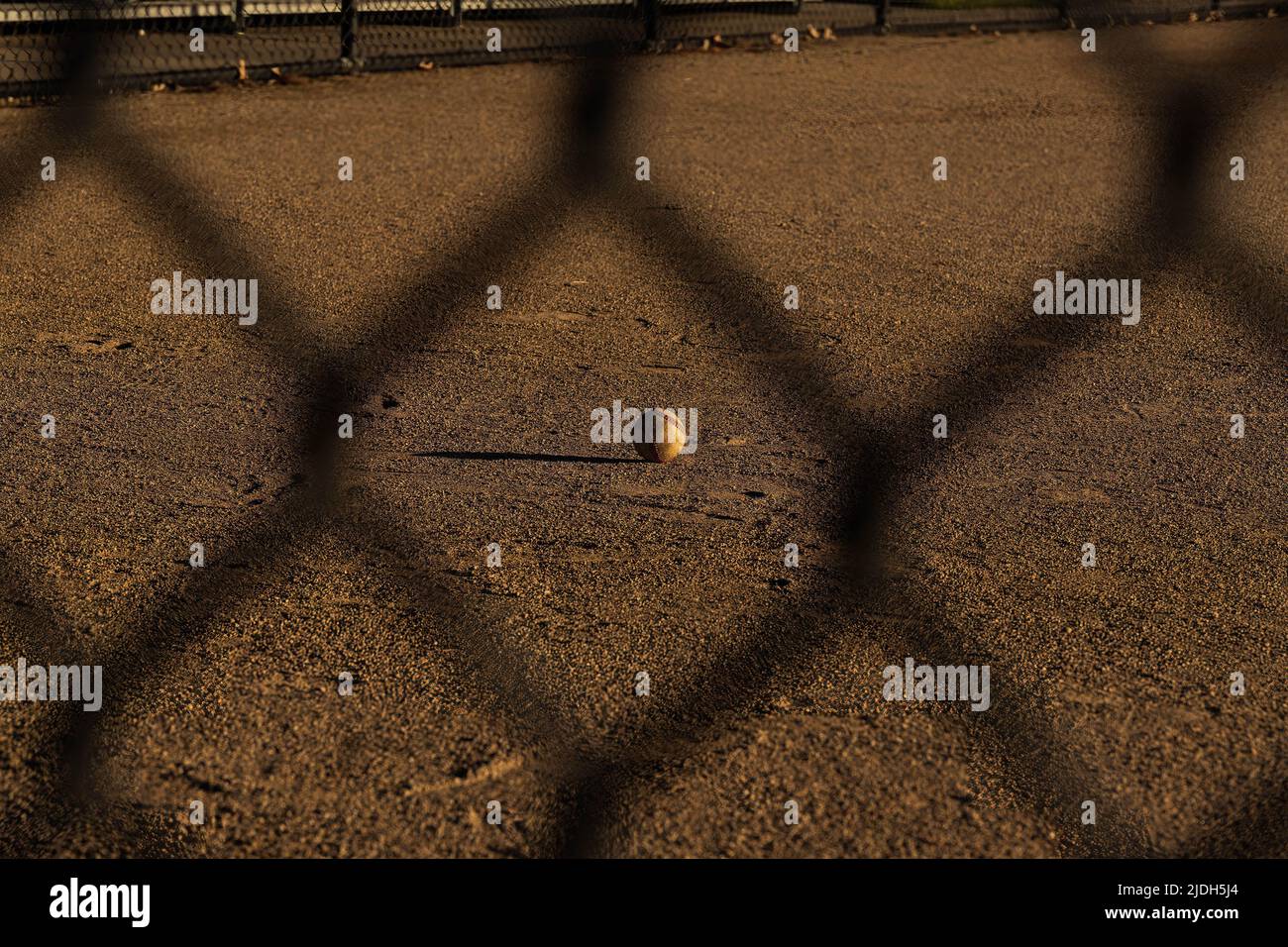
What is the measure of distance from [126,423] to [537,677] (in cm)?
102

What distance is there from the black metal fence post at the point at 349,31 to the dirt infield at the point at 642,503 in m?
1.38

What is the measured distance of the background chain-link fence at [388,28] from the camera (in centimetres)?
534

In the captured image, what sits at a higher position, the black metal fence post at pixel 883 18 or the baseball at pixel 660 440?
the black metal fence post at pixel 883 18

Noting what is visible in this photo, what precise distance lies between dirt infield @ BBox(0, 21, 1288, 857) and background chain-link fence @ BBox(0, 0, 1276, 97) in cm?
129

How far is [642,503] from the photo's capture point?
2062 millimetres

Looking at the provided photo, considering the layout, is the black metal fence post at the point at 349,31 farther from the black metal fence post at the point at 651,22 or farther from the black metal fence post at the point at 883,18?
the black metal fence post at the point at 883,18

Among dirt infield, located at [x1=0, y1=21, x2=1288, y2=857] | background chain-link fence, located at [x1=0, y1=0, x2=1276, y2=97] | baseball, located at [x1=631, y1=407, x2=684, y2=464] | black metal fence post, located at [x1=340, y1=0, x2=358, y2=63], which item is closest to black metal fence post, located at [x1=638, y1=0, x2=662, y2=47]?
background chain-link fence, located at [x1=0, y1=0, x2=1276, y2=97]

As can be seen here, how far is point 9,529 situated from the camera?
6.34 feet

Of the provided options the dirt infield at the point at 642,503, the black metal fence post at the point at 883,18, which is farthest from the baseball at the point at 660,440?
the black metal fence post at the point at 883,18

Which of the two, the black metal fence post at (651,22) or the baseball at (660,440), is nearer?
the baseball at (660,440)

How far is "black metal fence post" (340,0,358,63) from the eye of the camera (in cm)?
541

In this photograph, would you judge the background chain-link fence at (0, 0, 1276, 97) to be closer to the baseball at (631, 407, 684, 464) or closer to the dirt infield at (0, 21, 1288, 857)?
the dirt infield at (0, 21, 1288, 857)

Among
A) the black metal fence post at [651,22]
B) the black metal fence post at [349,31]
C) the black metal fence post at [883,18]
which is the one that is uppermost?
the black metal fence post at [883,18]
